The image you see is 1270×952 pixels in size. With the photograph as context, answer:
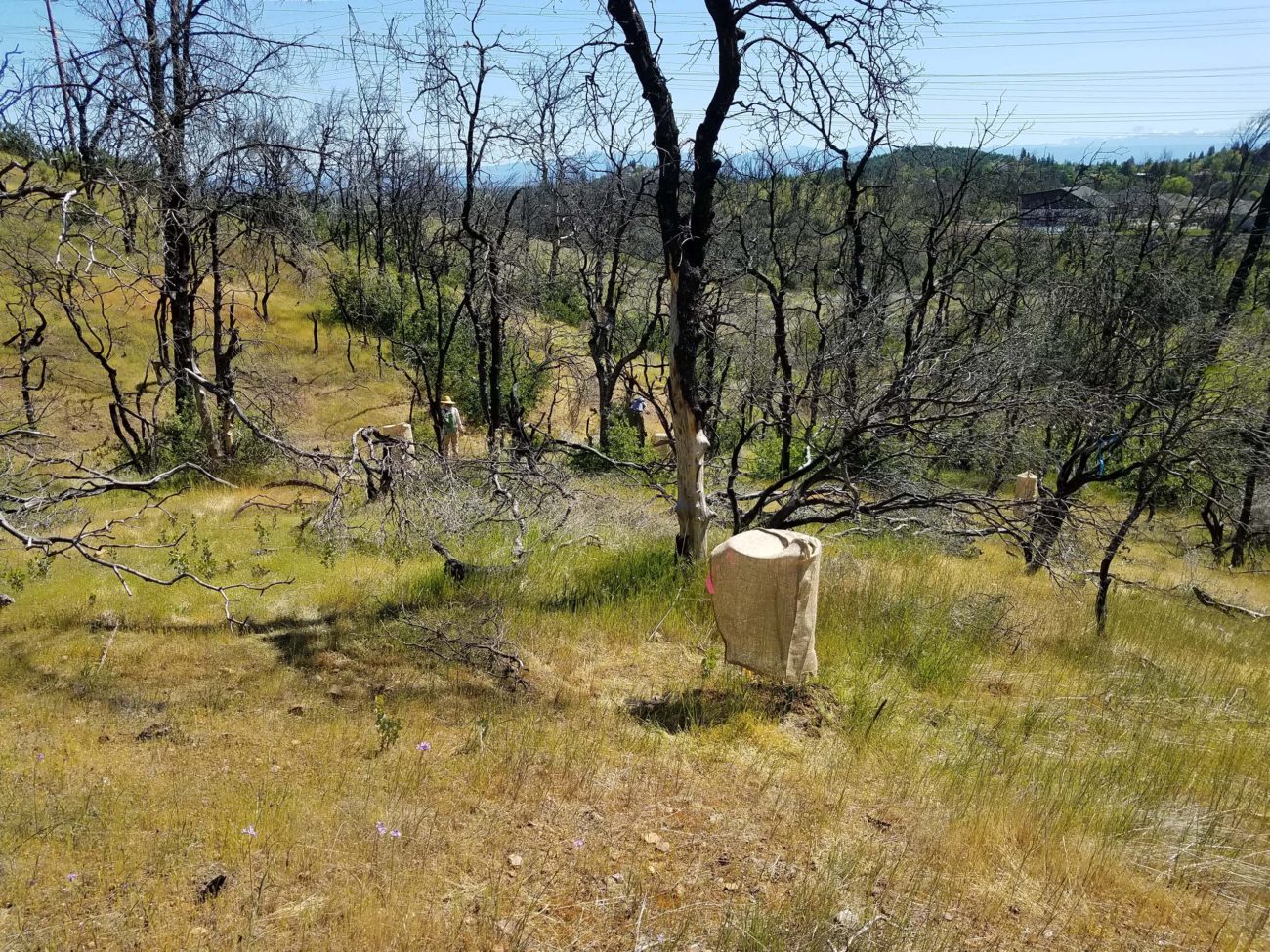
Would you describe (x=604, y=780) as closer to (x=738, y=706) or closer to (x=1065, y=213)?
(x=738, y=706)

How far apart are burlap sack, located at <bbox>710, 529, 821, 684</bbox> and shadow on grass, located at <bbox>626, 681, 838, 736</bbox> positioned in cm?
35

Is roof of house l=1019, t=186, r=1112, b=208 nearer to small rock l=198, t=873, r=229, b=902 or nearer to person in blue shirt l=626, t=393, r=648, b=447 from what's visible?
person in blue shirt l=626, t=393, r=648, b=447

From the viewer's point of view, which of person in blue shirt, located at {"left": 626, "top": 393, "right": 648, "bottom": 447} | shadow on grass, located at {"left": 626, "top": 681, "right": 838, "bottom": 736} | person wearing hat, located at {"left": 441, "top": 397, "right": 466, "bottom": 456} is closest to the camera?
shadow on grass, located at {"left": 626, "top": 681, "right": 838, "bottom": 736}

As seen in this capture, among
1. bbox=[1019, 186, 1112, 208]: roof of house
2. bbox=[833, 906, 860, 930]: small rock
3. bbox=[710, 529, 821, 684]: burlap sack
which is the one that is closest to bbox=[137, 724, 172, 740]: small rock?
bbox=[710, 529, 821, 684]: burlap sack

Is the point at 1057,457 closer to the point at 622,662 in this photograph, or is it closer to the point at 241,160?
the point at 622,662

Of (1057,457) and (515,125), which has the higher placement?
(515,125)

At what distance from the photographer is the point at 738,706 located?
4.88m

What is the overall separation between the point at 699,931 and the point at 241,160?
12.6 meters

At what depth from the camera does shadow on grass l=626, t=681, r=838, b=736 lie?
A: 477cm

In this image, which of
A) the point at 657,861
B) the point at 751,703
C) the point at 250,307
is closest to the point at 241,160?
the point at 751,703

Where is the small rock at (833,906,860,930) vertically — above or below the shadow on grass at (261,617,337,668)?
above

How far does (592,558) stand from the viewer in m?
7.82

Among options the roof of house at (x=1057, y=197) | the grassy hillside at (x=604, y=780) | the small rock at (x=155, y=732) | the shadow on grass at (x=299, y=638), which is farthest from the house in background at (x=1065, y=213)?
the small rock at (x=155, y=732)

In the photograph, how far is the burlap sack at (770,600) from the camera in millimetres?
4430
